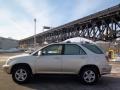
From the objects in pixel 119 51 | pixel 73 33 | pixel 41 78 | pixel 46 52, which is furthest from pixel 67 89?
pixel 73 33

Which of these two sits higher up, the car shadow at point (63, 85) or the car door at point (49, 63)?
the car door at point (49, 63)

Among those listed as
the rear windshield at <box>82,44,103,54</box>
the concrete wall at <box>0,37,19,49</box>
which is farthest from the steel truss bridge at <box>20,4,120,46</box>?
the rear windshield at <box>82,44,103,54</box>

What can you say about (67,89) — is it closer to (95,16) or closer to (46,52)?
(46,52)

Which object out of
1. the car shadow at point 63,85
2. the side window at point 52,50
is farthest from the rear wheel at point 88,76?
the side window at point 52,50

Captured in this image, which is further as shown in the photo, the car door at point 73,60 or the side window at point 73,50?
the side window at point 73,50

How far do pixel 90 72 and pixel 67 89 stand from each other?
5.07 feet

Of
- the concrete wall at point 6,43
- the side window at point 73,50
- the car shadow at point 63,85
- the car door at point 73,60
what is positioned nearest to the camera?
the car shadow at point 63,85

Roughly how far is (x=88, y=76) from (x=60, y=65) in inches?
48.3

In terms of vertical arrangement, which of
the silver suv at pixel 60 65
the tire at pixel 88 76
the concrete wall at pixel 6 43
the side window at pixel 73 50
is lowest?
the tire at pixel 88 76

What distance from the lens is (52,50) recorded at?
34.1 ft

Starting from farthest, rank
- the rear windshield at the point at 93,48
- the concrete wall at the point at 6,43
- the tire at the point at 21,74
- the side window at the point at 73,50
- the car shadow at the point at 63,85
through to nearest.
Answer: the concrete wall at the point at 6,43 → the rear windshield at the point at 93,48 → the side window at the point at 73,50 → the tire at the point at 21,74 → the car shadow at the point at 63,85

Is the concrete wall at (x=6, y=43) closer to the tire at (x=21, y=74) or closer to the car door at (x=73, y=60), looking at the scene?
the tire at (x=21, y=74)

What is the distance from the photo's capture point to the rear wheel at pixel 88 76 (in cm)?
998

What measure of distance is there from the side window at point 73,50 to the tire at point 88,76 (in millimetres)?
733
